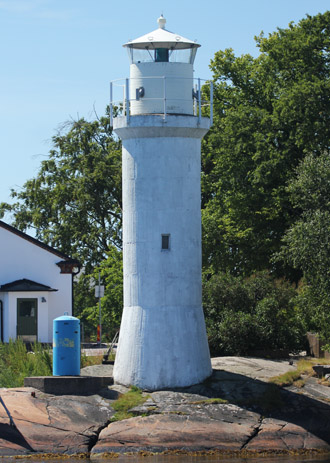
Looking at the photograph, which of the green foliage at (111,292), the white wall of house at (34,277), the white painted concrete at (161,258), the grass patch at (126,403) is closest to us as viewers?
the grass patch at (126,403)

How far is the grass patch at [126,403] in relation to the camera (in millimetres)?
26219

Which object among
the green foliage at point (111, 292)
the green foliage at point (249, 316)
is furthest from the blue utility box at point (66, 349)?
the green foliage at point (111, 292)

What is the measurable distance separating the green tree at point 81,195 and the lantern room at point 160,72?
26.0 meters

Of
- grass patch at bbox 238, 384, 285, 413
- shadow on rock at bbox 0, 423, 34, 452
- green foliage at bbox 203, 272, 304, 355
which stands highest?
green foliage at bbox 203, 272, 304, 355

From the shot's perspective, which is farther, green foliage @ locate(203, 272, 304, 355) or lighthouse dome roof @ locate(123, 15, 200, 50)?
green foliage @ locate(203, 272, 304, 355)

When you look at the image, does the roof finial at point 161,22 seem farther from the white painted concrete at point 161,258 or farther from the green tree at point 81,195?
the green tree at point 81,195

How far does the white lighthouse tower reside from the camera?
1097 inches

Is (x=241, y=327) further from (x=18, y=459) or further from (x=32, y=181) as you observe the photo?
(x=32, y=181)

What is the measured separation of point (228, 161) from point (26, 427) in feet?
63.2

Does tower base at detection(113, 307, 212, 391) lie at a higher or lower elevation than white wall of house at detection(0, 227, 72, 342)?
lower

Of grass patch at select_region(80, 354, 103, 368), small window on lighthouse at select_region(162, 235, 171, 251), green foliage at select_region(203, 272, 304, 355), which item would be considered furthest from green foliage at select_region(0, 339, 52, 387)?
green foliage at select_region(203, 272, 304, 355)

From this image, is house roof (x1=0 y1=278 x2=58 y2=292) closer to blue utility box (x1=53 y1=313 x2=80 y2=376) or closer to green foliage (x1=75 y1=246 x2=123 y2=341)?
green foliage (x1=75 y1=246 x2=123 y2=341)

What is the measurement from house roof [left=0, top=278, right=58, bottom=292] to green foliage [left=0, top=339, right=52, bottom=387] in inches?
287

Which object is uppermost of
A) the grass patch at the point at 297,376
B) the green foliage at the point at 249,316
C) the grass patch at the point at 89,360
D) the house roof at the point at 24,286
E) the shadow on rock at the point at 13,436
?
the house roof at the point at 24,286
